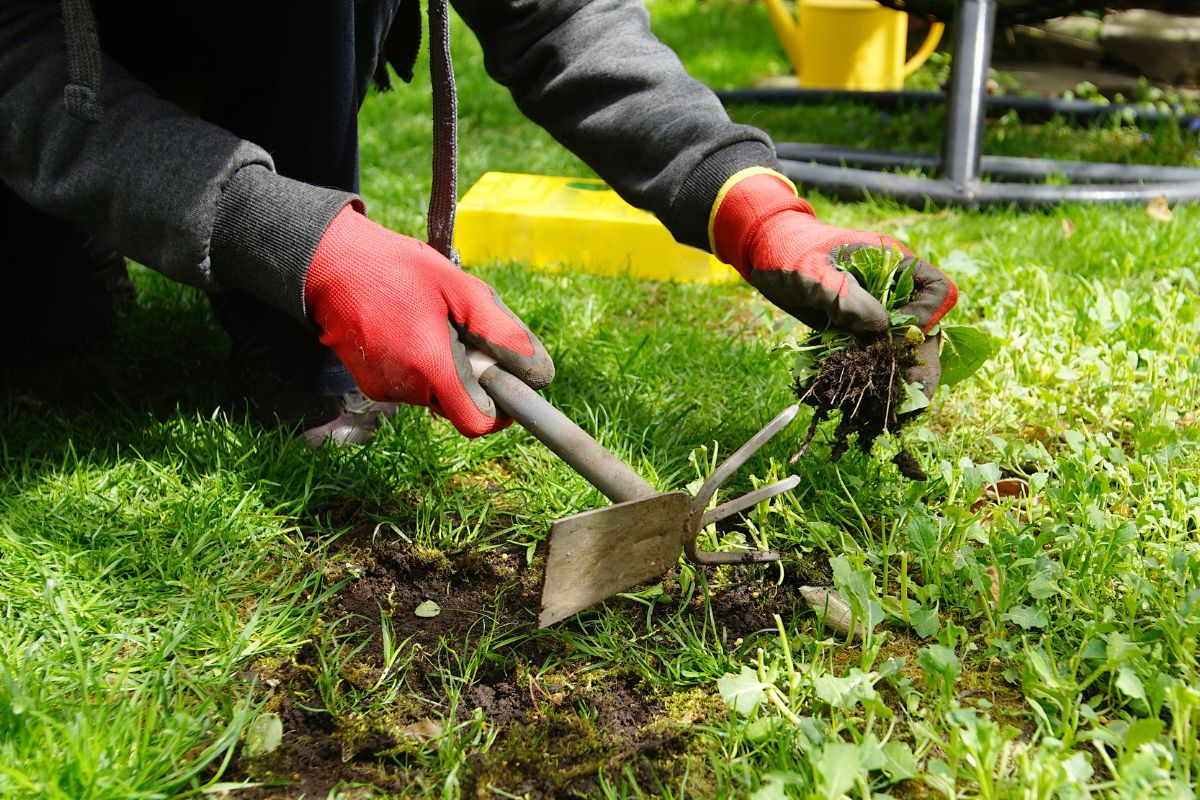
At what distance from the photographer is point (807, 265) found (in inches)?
65.0

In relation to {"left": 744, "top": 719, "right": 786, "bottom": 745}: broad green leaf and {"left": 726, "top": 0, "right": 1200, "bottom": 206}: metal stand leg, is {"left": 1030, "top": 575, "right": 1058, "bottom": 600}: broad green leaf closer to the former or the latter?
{"left": 744, "top": 719, "right": 786, "bottom": 745}: broad green leaf

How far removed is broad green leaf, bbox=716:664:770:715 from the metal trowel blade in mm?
195

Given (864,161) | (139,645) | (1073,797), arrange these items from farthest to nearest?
(864,161) < (139,645) < (1073,797)

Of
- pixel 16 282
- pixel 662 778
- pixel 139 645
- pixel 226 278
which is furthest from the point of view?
pixel 16 282

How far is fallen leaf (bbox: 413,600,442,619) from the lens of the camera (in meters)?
1.57

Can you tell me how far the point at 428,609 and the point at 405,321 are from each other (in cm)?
43

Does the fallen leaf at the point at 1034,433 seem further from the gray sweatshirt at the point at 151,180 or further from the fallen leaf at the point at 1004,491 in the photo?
the gray sweatshirt at the point at 151,180

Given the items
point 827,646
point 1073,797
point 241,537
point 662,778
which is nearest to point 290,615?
point 241,537

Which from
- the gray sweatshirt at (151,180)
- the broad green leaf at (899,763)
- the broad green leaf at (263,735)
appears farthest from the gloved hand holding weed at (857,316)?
the broad green leaf at (263,735)

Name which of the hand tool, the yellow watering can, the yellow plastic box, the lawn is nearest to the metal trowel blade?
the hand tool

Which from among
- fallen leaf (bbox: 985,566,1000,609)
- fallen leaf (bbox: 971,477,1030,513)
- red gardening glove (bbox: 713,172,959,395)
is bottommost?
fallen leaf (bbox: 971,477,1030,513)

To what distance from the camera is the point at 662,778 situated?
1279 millimetres

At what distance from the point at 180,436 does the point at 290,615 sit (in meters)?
0.51

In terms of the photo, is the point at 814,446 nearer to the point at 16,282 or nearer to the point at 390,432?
the point at 390,432
